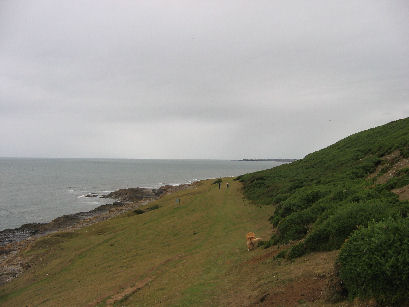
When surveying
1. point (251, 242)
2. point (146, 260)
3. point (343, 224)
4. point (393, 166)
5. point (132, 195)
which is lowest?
point (132, 195)

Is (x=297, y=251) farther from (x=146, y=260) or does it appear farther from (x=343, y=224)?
(x=146, y=260)

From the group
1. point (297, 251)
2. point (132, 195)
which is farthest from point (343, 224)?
point (132, 195)

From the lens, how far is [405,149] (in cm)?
2025

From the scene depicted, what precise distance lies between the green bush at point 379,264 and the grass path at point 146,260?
5132 millimetres

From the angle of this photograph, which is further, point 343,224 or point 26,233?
point 26,233

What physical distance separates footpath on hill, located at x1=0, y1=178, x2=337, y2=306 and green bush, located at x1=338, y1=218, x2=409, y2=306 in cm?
105

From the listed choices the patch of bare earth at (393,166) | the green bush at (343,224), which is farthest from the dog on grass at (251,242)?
the patch of bare earth at (393,166)

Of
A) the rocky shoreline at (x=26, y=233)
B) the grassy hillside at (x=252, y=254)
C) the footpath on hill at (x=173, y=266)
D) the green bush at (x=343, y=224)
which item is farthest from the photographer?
the rocky shoreline at (x=26, y=233)

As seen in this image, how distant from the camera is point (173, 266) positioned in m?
15.2

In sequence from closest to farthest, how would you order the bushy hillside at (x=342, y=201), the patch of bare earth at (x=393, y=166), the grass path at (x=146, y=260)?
the bushy hillside at (x=342, y=201), the grass path at (x=146, y=260), the patch of bare earth at (x=393, y=166)

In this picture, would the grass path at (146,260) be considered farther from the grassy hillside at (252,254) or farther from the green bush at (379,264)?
the green bush at (379,264)

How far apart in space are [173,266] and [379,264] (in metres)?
11.2

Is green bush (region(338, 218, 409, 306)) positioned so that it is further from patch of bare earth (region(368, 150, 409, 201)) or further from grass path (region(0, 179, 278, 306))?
patch of bare earth (region(368, 150, 409, 201))

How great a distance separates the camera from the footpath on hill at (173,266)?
9375 millimetres
